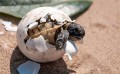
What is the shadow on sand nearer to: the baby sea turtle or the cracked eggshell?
the cracked eggshell

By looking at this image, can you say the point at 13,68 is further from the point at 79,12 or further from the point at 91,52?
the point at 79,12

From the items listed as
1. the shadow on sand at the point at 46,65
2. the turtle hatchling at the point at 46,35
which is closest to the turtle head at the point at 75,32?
the turtle hatchling at the point at 46,35

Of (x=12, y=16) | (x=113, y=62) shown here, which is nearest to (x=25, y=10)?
(x=12, y=16)

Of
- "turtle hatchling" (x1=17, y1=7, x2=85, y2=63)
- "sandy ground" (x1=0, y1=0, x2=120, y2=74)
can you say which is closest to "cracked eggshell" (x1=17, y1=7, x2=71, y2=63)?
"turtle hatchling" (x1=17, y1=7, x2=85, y2=63)

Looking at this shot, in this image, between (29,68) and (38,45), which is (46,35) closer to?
(38,45)

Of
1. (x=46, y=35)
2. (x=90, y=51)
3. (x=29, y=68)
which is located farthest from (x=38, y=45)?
(x=90, y=51)

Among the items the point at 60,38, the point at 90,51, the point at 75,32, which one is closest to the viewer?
the point at 60,38
